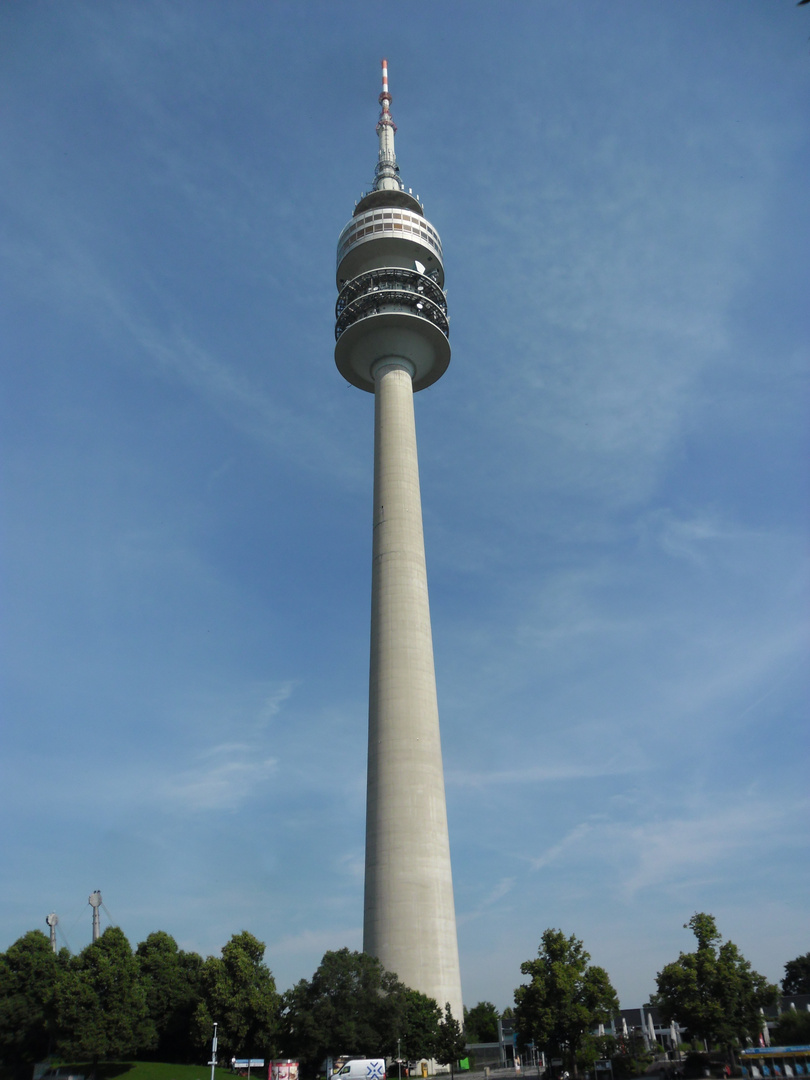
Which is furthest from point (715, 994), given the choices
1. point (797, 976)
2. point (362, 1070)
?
point (797, 976)

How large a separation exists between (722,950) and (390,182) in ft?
301

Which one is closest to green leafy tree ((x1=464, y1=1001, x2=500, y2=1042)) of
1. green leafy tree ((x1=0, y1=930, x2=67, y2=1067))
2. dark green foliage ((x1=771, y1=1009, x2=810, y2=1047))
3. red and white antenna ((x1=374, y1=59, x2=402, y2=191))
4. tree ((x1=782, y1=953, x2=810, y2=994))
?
tree ((x1=782, y1=953, x2=810, y2=994))

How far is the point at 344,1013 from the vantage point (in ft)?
175

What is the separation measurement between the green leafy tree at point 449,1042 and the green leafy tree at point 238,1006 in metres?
12.2

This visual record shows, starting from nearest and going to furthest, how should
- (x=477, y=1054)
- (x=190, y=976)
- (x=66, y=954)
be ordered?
1. (x=66, y=954)
2. (x=190, y=976)
3. (x=477, y=1054)

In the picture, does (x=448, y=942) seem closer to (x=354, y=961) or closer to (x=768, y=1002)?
(x=354, y=961)

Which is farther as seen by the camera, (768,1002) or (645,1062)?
Answer: (645,1062)

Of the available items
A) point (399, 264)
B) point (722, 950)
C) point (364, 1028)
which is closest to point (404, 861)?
point (364, 1028)

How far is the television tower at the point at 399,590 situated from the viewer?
64.4 metres

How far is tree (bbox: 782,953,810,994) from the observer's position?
435 feet

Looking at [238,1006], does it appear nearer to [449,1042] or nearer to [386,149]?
[449,1042]

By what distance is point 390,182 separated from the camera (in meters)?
104

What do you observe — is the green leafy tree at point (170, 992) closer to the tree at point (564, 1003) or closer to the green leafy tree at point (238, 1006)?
the green leafy tree at point (238, 1006)

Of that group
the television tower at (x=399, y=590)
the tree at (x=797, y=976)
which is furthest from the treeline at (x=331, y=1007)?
the tree at (x=797, y=976)
